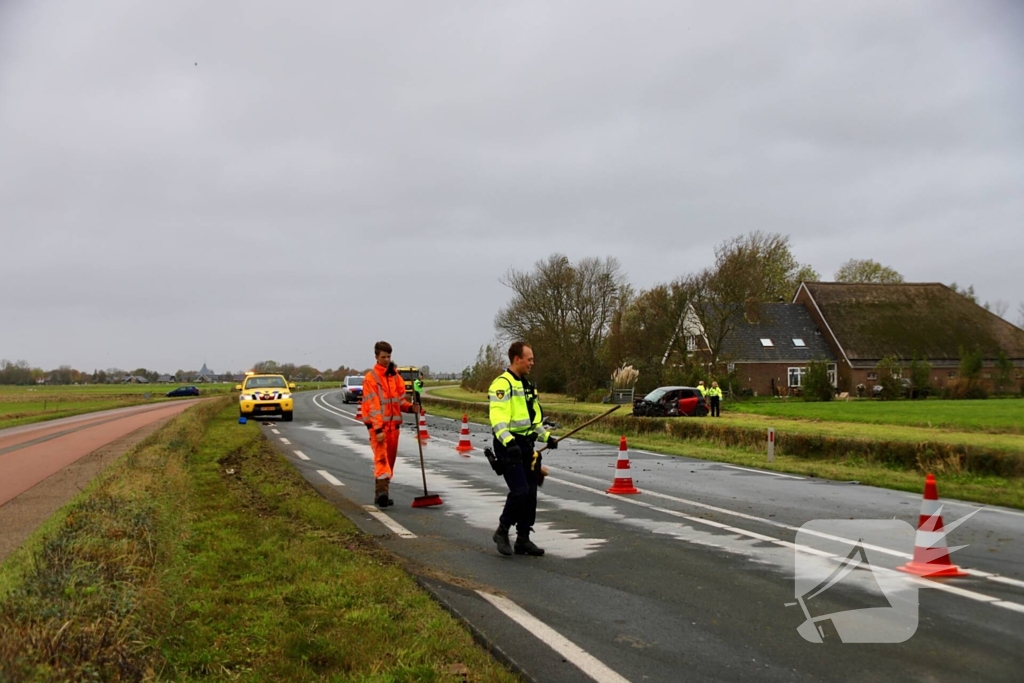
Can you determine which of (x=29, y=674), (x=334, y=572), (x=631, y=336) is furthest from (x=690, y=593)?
(x=631, y=336)

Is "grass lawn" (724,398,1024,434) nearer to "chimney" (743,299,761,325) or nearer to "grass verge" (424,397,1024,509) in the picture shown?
"grass verge" (424,397,1024,509)

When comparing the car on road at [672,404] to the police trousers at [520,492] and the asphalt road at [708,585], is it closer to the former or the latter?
the asphalt road at [708,585]

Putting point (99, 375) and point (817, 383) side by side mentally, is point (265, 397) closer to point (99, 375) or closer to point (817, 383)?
point (817, 383)

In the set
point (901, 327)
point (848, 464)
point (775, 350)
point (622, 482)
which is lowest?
point (848, 464)

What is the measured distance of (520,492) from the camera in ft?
24.2

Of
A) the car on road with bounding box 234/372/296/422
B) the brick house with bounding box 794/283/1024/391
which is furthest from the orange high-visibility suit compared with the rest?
the brick house with bounding box 794/283/1024/391

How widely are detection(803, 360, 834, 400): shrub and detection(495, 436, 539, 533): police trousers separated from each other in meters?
40.0

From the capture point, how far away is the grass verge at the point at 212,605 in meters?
3.98

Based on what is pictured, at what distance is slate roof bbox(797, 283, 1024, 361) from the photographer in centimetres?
5800

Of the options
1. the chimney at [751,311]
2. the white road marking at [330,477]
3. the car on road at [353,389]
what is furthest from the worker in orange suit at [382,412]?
the chimney at [751,311]

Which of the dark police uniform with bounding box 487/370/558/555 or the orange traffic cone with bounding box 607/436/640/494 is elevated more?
the dark police uniform with bounding box 487/370/558/555

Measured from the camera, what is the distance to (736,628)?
5.16 metres

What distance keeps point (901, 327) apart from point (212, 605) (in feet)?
204

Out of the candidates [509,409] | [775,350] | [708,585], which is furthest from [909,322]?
[708,585]
